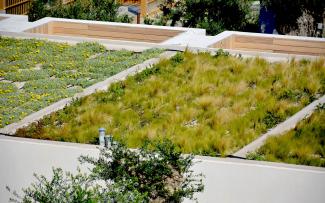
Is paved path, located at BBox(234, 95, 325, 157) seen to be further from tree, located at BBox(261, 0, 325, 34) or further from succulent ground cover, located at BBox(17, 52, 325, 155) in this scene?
tree, located at BBox(261, 0, 325, 34)

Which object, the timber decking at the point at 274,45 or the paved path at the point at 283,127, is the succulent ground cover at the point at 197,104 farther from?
the timber decking at the point at 274,45

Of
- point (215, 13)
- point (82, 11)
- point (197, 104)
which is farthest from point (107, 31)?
point (197, 104)

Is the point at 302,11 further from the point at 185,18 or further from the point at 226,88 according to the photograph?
the point at 226,88

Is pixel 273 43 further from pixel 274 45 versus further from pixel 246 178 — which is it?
pixel 246 178

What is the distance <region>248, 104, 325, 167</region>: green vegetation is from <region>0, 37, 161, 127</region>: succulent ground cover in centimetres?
497

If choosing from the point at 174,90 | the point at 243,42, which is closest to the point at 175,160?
the point at 174,90

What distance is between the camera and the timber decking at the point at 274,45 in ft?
57.5

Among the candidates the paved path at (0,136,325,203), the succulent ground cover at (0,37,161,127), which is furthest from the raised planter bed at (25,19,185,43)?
the paved path at (0,136,325,203)

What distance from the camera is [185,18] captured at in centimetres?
2355

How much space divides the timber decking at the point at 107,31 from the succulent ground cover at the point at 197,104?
10.5 feet

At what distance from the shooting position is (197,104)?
13.3 m

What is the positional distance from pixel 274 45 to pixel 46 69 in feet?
21.3

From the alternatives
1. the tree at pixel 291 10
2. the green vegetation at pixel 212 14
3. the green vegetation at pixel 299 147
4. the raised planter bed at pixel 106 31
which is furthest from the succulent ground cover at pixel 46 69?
the tree at pixel 291 10

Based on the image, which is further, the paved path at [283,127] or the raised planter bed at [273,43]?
the raised planter bed at [273,43]
